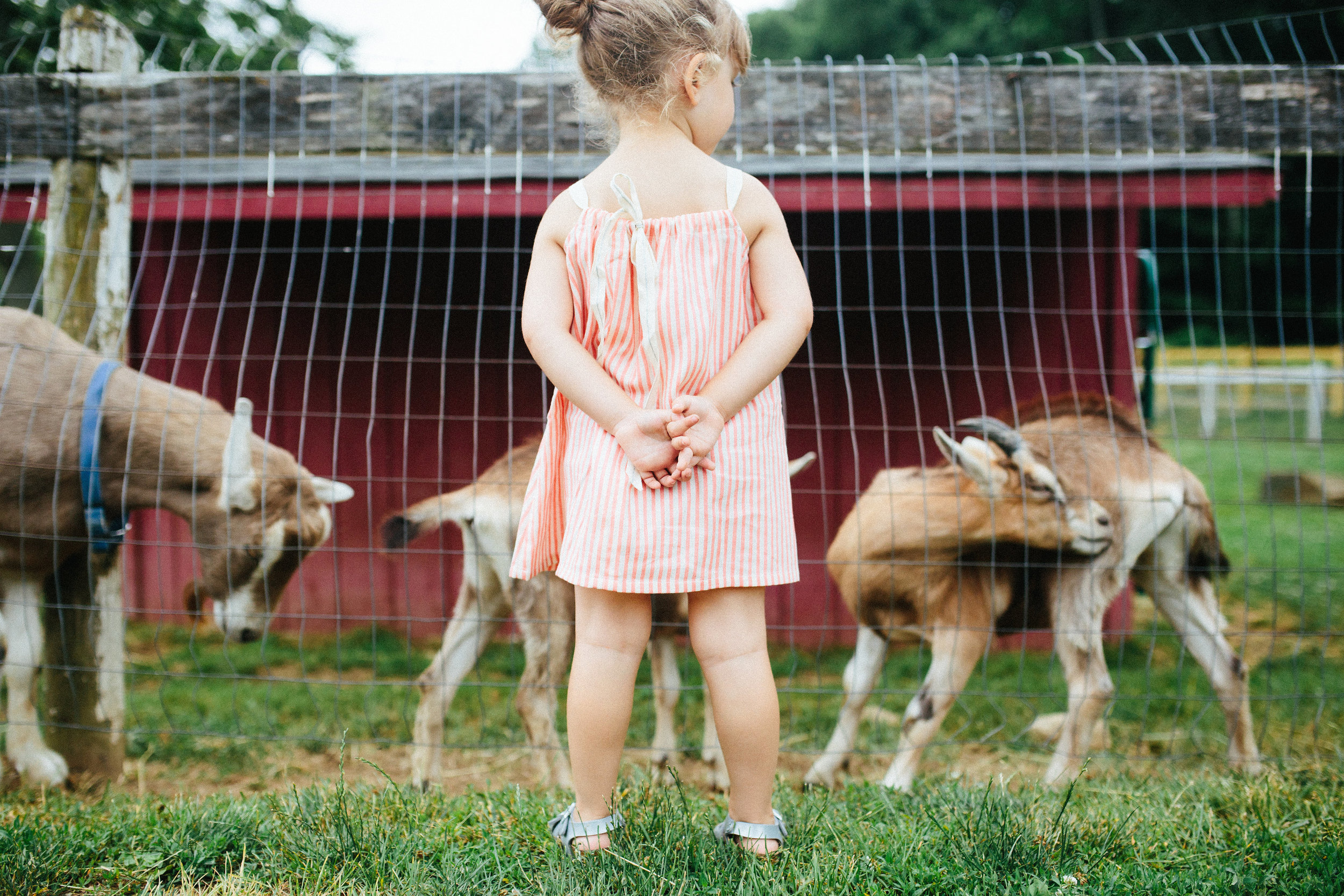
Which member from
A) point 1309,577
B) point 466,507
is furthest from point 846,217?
point 1309,577

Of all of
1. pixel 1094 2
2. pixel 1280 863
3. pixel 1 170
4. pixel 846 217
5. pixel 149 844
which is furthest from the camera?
pixel 1094 2

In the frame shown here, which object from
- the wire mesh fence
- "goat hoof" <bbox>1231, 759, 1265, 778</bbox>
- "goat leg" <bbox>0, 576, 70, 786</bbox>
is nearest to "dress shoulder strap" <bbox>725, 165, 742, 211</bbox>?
the wire mesh fence

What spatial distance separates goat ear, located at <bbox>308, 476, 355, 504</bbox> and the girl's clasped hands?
2047mm

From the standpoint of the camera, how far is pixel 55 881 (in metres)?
2.14

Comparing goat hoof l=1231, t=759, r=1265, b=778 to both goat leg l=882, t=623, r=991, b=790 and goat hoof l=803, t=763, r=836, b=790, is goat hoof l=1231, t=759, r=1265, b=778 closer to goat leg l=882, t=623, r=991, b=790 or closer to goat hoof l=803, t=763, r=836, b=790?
goat leg l=882, t=623, r=991, b=790

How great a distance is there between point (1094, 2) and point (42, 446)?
26.6 m

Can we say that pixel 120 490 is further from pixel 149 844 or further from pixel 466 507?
pixel 149 844

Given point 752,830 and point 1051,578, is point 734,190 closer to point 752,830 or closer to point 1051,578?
point 752,830

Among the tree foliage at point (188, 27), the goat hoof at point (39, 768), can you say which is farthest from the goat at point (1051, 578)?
the tree foliage at point (188, 27)

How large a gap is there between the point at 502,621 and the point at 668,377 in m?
2.15

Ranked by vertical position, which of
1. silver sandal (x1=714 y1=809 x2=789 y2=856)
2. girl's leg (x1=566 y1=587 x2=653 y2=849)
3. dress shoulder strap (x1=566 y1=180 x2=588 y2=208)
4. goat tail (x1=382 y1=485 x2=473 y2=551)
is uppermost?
dress shoulder strap (x1=566 y1=180 x2=588 y2=208)

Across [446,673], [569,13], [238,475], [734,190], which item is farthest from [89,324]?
[734,190]

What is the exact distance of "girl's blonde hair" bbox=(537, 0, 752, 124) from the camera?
1.88 meters

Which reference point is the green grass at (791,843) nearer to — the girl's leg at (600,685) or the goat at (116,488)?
the girl's leg at (600,685)
